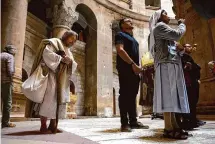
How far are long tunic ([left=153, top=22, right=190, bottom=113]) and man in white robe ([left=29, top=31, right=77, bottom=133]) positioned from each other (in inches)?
53.3

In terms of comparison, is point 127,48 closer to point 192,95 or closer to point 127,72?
point 127,72

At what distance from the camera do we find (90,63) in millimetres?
13828

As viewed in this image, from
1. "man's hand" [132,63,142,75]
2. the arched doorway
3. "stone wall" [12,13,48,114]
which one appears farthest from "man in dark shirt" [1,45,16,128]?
the arched doorway

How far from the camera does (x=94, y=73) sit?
44.0 ft

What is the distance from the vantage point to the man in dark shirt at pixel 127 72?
3520mm

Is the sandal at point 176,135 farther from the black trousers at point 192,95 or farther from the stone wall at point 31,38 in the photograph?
the stone wall at point 31,38

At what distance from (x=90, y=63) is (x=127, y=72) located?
33.7 ft

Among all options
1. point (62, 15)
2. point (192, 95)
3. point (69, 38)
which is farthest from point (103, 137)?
point (62, 15)

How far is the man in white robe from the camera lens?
3.10m

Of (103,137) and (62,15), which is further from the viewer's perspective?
(62,15)

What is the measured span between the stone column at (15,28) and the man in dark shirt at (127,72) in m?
4.40

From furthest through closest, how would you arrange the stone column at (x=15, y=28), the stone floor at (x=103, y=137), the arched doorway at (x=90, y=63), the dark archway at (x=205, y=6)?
the arched doorway at (x=90, y=63), the stone column at (x=15, y=28), the stone floor at (x=103, y=137), the dark archway at (x=205, y=6)

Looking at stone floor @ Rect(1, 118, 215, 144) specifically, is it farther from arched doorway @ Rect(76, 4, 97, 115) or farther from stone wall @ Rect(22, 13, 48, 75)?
arched doorway @ Rect(76, 4, 97, 115)

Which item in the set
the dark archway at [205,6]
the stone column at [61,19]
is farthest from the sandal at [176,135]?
the stone column at [61,19]
